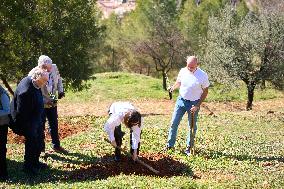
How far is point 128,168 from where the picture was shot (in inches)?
441

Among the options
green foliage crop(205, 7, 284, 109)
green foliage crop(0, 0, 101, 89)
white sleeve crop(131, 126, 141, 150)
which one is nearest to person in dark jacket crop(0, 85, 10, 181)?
white sleeve crop(131, 126, 141, 150)

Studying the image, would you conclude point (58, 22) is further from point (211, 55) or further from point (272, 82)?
point (272, 82)

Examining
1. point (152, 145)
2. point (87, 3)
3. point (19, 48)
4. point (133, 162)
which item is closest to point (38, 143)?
point (133, 162)

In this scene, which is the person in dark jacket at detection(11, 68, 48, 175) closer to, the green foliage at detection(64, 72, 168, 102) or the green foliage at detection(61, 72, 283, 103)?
the green foliage at detection(61, 72, 283, 103)

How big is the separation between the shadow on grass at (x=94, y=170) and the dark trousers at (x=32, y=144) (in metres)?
0.33

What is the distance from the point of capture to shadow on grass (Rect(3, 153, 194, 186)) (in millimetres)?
10719

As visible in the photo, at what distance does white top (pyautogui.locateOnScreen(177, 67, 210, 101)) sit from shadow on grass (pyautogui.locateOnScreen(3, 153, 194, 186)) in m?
1.87

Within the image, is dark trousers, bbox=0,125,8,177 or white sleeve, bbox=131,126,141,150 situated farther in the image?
white sleeve, bbox=131,126,141,150

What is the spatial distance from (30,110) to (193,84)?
462 cm

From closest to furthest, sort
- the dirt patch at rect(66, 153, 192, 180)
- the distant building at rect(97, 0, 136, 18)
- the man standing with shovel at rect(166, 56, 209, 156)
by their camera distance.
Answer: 1. the dirt patch at rect(66, 153, 192, 180)
2. the man standing with shovel at rect(166, 56, 209, 156)
3. the distant building at rect(97, 0, 136, 18)

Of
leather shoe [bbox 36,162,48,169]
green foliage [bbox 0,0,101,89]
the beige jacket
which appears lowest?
leather shoe [bbox 36,162,48,169]

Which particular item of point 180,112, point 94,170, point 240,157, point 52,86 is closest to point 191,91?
point 180,112

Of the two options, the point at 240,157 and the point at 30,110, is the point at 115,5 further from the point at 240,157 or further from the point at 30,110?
the point at 30,110

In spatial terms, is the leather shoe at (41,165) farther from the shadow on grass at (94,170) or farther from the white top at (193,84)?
the white top at (193,84)
